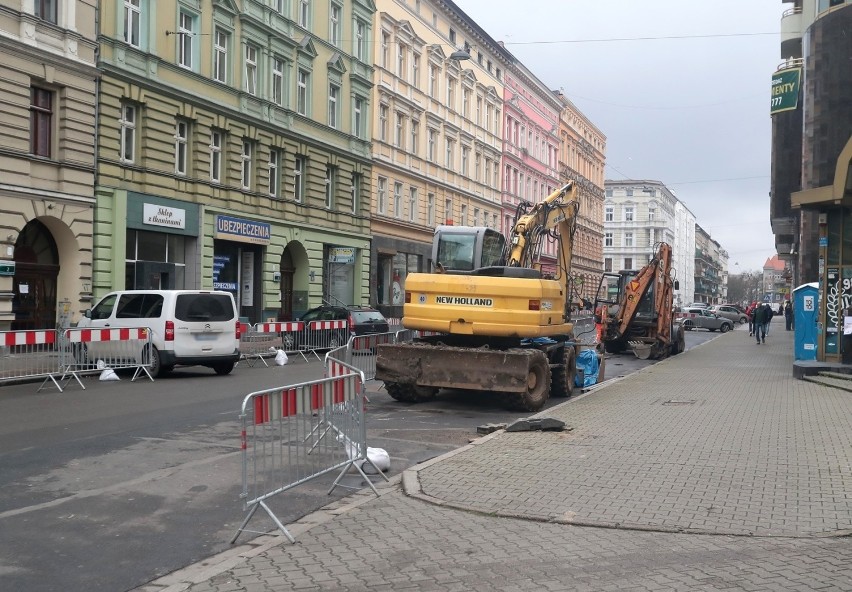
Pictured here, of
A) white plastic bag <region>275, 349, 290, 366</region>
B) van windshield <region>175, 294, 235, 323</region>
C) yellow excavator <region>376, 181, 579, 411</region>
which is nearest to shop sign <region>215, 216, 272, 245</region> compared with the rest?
white plastic bag <region>275, 349, 290, 366</region>

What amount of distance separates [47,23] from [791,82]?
33597 mm

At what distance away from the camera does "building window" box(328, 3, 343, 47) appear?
36.0 meters

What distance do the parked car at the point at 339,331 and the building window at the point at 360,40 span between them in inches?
599

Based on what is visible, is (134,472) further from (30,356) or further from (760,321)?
(760,321)

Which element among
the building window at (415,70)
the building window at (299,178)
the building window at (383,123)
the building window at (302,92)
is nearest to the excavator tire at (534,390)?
the building window at (299,178)

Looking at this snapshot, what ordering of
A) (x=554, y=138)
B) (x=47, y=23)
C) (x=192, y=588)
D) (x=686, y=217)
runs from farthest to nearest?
1. (x=686, y=217)
2. (x=554, y=138)
3. (x=47, y=23)
4. (x=192, y=588)

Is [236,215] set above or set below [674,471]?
above

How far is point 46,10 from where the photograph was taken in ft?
74.4

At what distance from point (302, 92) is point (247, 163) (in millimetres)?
4727

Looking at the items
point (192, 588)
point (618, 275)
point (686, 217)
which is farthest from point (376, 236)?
point (686, 217)

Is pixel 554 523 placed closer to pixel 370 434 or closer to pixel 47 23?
pixel 370 434

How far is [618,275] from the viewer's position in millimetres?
29469

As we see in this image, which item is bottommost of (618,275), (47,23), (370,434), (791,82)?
(370,434)

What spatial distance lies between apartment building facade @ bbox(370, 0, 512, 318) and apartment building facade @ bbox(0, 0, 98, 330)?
679 inches
